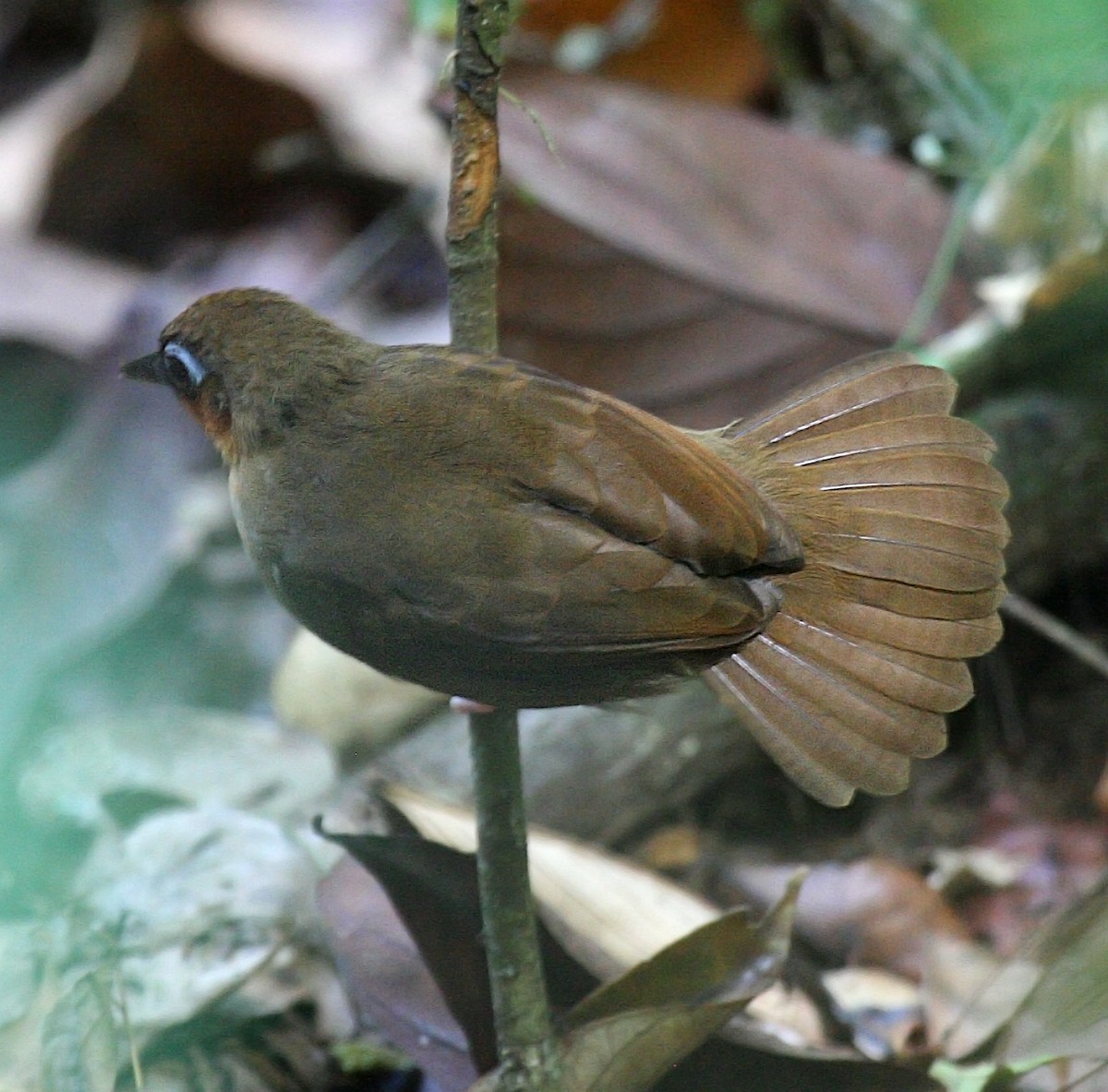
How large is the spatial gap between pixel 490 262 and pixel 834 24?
2922mm

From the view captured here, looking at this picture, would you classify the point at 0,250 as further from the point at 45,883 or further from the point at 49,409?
the point at 45,883

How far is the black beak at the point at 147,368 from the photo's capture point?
6.88 ft

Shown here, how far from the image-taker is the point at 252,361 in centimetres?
198

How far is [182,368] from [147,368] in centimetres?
7

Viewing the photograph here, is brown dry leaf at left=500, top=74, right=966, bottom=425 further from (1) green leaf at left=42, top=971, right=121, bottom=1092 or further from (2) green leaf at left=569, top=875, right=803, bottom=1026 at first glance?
(1) green leaf at left=42, top=971, right=121, bottom=1092

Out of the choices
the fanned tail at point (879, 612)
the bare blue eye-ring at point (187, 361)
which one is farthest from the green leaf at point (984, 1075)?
the bare blue eye-ring at point (187, 361)

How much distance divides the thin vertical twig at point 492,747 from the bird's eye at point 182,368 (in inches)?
14.7

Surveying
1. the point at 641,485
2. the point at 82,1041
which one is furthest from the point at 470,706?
the point at 82,1041

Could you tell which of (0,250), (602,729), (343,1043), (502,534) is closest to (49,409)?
(0,250)

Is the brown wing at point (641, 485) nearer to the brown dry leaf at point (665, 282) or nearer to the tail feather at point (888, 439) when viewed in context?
the tail feather at point (888, 439)

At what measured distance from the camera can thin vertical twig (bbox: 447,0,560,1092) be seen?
1808 mm

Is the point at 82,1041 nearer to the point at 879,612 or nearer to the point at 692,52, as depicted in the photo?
the point at 879,612

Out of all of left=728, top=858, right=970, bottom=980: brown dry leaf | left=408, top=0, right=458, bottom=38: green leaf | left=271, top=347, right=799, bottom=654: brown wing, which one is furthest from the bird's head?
left=408, top=0, right=458, bottom=38: green leaf

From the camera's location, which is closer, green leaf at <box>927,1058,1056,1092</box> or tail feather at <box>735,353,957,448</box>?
green leaf at <box>927,1058,1056,1092</box>
